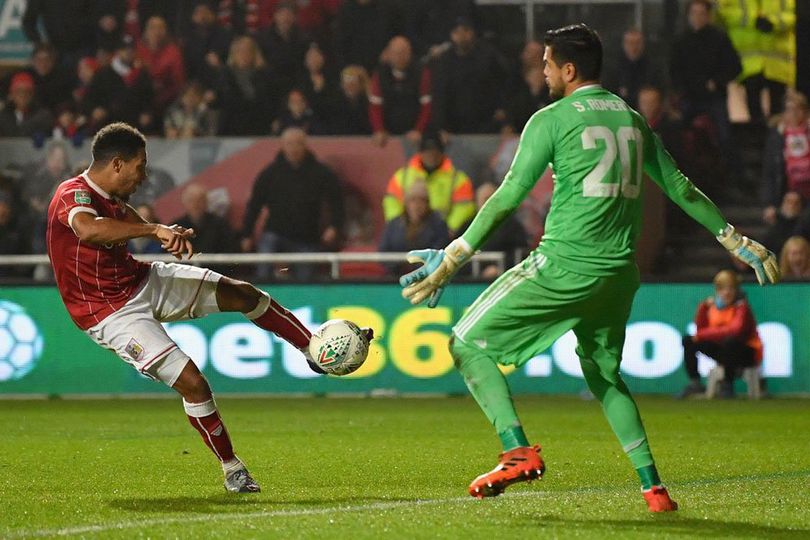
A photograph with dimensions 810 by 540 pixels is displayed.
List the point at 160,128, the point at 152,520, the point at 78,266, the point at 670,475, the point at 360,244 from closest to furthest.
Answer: the point at 152,520
the point at 78,266
the point at 670,475
the point at 360,244
the point at 160,128

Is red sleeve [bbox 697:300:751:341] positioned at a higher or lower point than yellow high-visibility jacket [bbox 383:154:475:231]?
lower

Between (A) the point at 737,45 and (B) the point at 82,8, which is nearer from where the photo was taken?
(A) the point at 737,45

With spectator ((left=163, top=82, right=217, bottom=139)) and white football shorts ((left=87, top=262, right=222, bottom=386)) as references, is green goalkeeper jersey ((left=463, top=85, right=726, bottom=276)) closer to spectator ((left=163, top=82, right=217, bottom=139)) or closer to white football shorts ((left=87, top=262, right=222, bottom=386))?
white football shorts ((left=87, top=262, right=222, bottom=386))

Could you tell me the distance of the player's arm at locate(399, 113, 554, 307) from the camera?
20.2 ft

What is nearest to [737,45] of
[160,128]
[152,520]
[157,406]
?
[160,128]

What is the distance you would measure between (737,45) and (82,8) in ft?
26.9

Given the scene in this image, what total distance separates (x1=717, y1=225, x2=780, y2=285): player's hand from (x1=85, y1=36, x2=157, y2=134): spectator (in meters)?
12.9

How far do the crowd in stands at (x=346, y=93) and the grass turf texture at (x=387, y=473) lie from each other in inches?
137

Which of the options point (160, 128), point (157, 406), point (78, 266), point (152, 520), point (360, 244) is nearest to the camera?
point (152, 520)

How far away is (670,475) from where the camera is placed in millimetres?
8359

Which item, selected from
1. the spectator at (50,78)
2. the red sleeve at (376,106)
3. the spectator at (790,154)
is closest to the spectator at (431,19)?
the red sleeve at (376,106)

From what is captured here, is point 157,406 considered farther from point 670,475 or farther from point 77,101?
point 670,475

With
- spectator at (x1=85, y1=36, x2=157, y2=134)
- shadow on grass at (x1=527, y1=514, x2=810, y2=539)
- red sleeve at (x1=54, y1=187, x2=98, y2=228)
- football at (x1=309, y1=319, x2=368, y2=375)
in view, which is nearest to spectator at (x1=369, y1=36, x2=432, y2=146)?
spectator at (x1=85, y1=36, x2=157, y2=134)

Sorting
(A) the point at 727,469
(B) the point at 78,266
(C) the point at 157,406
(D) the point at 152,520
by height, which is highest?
(B) the point at 78,266
